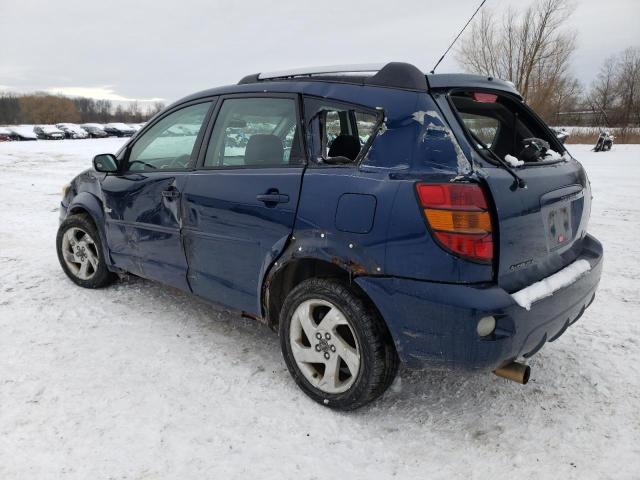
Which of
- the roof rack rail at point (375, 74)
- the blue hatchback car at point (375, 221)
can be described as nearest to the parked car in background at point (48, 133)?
the blue hatchback car at point (375, 221)

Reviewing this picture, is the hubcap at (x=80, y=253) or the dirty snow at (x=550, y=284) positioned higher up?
the dirty snow at (x=550, y=284)

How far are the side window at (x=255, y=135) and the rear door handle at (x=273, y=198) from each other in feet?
0.65

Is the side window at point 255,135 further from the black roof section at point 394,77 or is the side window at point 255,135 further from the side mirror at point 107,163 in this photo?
the side mirror at point 107,163

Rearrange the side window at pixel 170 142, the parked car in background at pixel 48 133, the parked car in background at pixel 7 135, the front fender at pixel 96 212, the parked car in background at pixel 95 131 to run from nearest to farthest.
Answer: the side window at pixel 170 142 → the front fender at pixel 96 212 → the parked car in background at pixel 7 135 → the parked car in background at pixel 48 133 → the parked car in background at pixel 95 131

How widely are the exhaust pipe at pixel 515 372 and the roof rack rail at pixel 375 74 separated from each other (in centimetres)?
140

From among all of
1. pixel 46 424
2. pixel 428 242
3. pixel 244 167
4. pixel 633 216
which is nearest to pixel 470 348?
pixel 428 242

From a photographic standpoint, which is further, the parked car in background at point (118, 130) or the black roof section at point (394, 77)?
the parked car in background at point (118, 130)

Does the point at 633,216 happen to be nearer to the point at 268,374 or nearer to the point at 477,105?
the point at 477,105

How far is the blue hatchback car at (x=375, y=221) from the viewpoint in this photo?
212 cm

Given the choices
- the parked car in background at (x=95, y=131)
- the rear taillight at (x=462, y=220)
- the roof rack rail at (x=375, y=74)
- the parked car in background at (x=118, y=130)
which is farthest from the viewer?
the parked car in background at (x=118, y=130)

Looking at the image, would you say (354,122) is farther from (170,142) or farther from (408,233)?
(170,142)

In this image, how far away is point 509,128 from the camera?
10.1 ft

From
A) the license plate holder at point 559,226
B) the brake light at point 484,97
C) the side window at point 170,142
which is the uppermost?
the brake light at point 484,97

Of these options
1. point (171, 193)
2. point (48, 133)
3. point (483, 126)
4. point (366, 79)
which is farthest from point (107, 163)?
point (48, 133)
